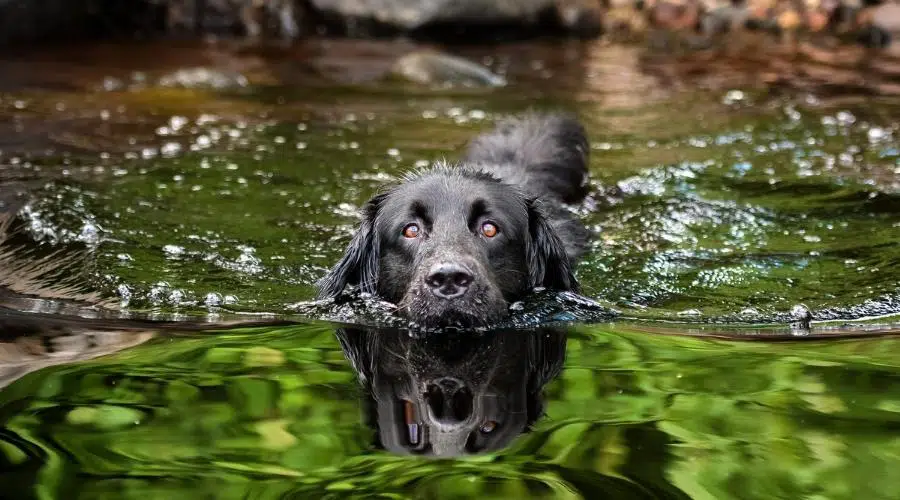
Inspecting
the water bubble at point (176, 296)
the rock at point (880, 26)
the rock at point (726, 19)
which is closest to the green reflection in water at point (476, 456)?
the water bubble at point (176, 296)

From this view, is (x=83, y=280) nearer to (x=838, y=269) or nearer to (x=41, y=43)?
(x=838, y=269)

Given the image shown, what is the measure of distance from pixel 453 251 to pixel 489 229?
0.47m

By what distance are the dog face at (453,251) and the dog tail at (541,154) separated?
124 cm

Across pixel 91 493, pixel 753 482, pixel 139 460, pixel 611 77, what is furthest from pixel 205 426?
pixel 611 77

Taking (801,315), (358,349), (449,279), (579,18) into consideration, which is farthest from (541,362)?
(579,18)

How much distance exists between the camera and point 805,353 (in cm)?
429

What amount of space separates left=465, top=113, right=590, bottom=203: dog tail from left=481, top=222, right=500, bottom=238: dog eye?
1.50m

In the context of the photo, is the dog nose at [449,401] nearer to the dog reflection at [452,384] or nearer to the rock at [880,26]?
the dog reflection at [452,384]

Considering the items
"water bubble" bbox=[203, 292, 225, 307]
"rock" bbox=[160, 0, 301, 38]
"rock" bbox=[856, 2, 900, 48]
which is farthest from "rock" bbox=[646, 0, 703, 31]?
"water bubble" bbox=[203, 292, 225, 307]

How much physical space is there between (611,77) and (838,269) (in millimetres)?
7582

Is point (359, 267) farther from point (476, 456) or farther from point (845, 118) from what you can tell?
point (845, 118)

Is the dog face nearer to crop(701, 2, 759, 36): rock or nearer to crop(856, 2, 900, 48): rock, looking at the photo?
crop(856, 2, 900, 48): rock

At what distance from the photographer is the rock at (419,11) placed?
54.3 feet

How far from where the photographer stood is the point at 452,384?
12.7ft
